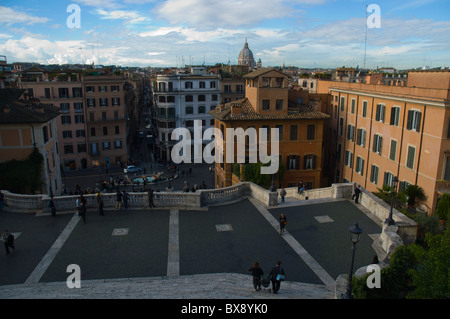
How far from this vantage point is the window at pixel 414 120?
2939 cm

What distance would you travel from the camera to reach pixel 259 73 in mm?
39844

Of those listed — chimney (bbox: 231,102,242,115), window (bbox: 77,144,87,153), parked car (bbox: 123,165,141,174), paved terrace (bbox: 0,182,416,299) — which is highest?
Result: chimney (bbox: 231,102,242,115)

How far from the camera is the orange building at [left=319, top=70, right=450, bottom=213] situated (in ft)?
88.9

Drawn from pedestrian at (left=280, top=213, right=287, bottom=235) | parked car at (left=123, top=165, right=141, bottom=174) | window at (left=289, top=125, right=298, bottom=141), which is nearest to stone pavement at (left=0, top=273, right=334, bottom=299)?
pedestrian at (left=280, top=213, right=287, bottom=235)

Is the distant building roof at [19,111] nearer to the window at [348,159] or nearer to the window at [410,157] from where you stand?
the window at [410,157]

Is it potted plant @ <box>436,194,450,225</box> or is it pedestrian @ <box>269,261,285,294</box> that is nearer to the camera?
pedestrian @ <box>269,261,285,294</box>

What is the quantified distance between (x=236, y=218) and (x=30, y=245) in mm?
11009

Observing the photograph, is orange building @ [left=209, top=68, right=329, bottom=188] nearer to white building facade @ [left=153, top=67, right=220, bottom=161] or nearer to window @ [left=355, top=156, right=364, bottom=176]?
window @ [left=355, top=156, right=364, bottom=176]

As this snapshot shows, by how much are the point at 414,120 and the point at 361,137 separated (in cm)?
886

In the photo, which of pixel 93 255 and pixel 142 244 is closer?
pixel 93 255

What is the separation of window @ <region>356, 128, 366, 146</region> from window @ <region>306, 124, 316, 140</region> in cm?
449

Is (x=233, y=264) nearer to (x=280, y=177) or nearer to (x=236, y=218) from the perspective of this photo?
(x=236, y=218)
